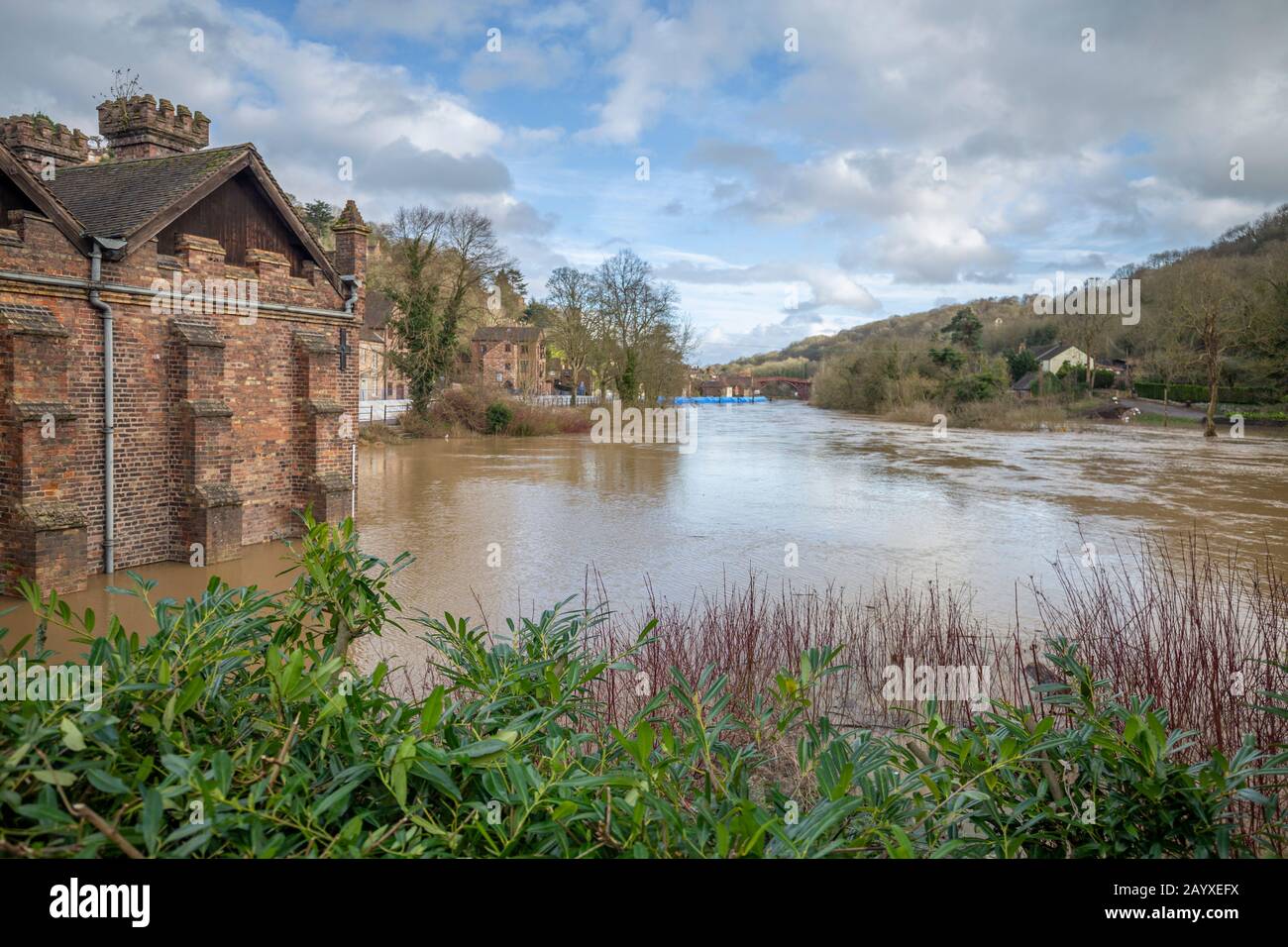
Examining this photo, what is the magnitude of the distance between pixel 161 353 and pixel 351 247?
489cm

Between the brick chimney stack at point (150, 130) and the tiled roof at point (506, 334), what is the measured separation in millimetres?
62637

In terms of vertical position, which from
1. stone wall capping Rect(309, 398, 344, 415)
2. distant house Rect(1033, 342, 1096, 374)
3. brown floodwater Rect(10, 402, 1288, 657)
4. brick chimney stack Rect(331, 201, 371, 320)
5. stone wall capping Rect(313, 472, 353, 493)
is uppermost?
distant house Rect(1033, 342, 1096, 374)

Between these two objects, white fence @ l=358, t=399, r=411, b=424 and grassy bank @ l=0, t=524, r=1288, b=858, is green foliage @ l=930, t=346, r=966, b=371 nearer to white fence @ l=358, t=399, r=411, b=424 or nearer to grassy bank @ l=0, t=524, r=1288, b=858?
white fence @ l=358, t=399, r=411, b=424

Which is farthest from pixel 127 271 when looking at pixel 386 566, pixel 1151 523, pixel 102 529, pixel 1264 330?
pixel 1264 330

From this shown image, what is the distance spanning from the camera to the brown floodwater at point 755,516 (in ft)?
45.4

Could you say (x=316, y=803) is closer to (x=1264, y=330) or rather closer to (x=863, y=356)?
(x=1264, y=330)

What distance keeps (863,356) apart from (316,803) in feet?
253

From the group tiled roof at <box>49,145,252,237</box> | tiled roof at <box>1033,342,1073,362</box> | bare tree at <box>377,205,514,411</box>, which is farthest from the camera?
tiled roof at <box>1033,342,1073,362</box>

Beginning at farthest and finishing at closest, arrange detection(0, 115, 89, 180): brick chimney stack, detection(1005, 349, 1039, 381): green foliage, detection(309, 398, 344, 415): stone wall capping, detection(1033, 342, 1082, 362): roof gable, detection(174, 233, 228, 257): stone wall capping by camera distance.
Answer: detection(1033, 342, 1082, 362): roof gable, detection(1005, 349, 1039, 381): green foliage, detection(0, 115, 89, 180): brick chimney stack, detection(309, 398, 344, 415): stone wall capping, detection(174, 233, 228, 257): stone wall capping

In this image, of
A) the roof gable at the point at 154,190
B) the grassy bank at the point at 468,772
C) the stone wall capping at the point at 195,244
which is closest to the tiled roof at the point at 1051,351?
the roof gable at the point at 154,190

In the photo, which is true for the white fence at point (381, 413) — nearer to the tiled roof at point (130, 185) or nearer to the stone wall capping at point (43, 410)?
the tiled roof at point (130, 185)

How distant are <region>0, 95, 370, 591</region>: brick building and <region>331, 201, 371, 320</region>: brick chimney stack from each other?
0.04m

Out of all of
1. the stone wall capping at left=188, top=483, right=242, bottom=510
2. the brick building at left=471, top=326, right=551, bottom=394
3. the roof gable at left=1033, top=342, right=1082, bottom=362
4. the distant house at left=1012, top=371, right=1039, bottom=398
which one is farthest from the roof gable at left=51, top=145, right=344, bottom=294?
the roof gable at left=1033, top=342, right=1082, bottom=362

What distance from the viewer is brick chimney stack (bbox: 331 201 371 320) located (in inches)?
700
